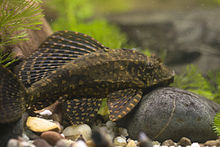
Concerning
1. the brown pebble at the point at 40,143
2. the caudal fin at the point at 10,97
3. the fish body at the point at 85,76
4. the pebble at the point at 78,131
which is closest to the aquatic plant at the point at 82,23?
the fish body at the point at 85,76

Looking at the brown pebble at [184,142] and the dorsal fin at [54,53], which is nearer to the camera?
the brown pebble at [184,142]

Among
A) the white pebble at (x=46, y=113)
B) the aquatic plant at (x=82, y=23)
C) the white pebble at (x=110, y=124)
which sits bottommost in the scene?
the white pebble at (x=110, y=124)

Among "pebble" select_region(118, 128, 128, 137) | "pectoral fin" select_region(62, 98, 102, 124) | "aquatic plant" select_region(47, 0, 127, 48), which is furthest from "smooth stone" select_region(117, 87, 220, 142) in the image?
"aquatic plant" select_region(47, 0, 127, 48)

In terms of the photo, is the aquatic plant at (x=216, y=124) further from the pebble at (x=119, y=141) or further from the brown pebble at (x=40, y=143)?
the brown pebble at (x=40, y=143)

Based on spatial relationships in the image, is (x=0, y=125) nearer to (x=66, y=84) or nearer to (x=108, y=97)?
(x=66, y=84)

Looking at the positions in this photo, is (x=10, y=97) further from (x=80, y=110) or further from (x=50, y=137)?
(x=80, y=110)

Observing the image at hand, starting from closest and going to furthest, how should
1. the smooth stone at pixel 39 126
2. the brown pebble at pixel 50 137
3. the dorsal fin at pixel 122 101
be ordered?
the brown pebble at pixel 50 137 < the smooth stone at pixel 39 126 < the dorsal fin at pixel 122 101
